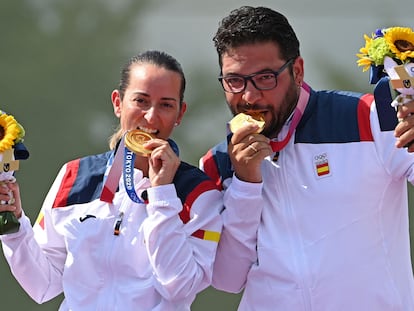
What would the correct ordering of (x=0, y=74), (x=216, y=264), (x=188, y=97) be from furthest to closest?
(x=0, y=74)
(x=188, y=97)
(x=216, y=264)

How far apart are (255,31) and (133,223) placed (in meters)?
0.96

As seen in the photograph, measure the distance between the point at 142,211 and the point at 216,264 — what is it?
392 millimetres

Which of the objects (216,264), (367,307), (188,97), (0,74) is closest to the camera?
(367,307)

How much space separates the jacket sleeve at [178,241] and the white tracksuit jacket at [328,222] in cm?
10

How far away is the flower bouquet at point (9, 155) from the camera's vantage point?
143 inches

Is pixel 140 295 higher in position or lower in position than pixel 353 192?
lower

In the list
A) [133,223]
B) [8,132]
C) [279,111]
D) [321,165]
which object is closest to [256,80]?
[279,111]

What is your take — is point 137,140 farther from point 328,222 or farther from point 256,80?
point 328,222

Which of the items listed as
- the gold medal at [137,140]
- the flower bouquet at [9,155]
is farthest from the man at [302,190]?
the flower bouquet at [9,155]

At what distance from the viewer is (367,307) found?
357 centimetres

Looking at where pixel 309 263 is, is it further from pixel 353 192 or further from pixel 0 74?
pixel 0 74

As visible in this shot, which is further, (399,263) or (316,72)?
(316,72)

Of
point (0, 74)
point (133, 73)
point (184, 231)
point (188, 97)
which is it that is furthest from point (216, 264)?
point (0, 74)

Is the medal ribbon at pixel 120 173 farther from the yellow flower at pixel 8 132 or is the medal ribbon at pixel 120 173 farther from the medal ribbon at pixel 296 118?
the medal ribbon at pixel 296 118
